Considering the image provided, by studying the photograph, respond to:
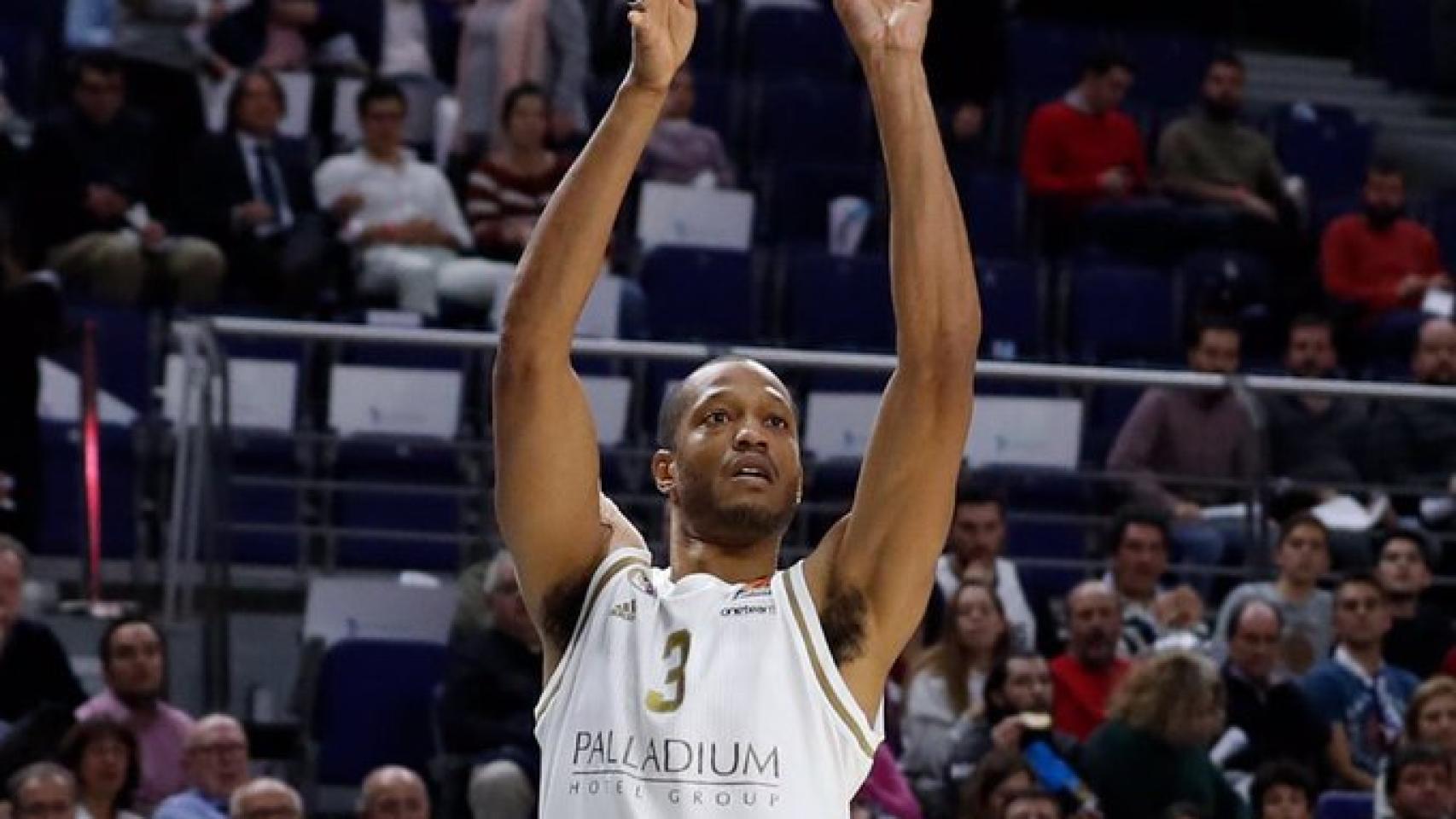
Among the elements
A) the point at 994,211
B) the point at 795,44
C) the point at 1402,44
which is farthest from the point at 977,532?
the point at 1402,44

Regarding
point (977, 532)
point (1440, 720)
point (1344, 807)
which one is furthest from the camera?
point (977, 532)

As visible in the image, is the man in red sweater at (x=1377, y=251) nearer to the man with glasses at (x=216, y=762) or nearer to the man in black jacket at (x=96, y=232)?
the man in black jacket at (x=96, y=232)

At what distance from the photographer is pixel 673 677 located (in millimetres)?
4227

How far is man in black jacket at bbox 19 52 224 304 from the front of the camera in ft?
37.4

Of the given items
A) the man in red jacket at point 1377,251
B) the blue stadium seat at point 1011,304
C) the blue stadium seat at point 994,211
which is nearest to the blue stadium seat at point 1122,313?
the blue stadium seat at point 1011,304

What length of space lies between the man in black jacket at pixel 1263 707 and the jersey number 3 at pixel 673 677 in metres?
5.69

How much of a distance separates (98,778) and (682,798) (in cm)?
462

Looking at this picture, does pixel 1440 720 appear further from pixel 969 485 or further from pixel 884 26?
pixel 884 26

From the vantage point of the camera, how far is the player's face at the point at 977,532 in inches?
393

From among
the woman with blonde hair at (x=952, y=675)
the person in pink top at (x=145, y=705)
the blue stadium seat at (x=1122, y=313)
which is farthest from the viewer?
the blue stadium seat at (x=1122, y=313)

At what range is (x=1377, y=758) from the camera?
10055 mm

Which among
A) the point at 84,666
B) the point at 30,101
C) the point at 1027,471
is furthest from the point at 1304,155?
the point at 84,666

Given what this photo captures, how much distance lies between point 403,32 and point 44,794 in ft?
20.3

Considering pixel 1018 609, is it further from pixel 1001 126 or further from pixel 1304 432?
pixel 1001 126
